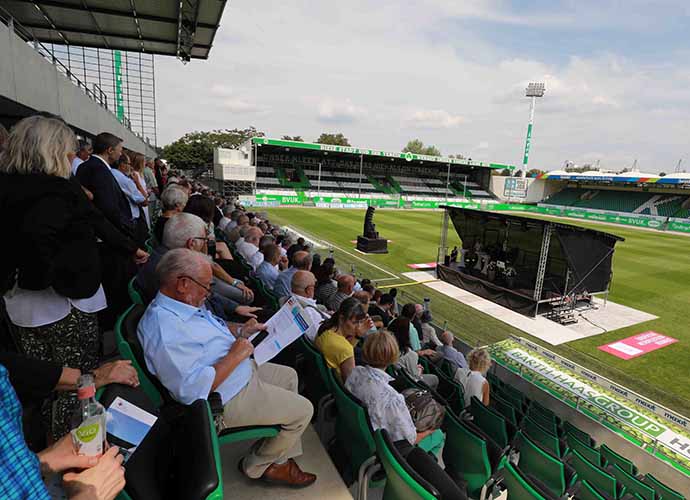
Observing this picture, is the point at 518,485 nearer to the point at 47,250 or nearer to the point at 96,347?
the point at 96,347

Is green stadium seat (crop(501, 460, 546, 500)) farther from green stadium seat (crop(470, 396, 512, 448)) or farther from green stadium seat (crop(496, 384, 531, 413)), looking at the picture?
green stadium seat (crop(496, 384, 531, 413))

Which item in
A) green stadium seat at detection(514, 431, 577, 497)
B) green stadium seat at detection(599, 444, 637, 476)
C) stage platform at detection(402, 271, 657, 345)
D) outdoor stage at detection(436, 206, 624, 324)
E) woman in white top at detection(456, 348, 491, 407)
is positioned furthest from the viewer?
outdoor stage at detection(436, 206, 624, 324)

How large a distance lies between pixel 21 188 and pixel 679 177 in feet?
152

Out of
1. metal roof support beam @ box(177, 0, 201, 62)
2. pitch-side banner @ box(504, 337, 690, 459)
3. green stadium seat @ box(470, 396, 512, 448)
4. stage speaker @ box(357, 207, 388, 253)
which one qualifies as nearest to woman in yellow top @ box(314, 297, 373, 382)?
green stadium seat @ box(470, 396, 512, 448)

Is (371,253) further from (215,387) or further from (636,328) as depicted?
(215,387)

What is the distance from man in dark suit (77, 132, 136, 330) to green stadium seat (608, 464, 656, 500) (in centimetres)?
501

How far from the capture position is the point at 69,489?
1.13 metres

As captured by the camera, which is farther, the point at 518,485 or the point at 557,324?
the point at 557,324

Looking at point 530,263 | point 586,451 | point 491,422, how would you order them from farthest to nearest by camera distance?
point 530,263, point 586,451, point 491,422

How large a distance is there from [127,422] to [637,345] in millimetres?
11036

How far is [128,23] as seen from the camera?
31.5ft

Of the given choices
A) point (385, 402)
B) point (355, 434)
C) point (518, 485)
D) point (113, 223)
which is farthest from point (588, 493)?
point (113, 223)

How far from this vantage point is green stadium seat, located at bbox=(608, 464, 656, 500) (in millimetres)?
3443

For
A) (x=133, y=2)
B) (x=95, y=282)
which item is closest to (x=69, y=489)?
(x=95, y=282)
